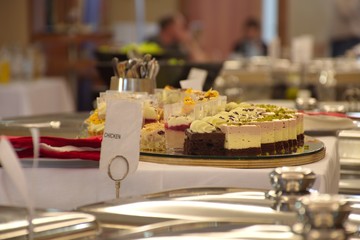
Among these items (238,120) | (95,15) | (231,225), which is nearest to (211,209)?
(231,225)

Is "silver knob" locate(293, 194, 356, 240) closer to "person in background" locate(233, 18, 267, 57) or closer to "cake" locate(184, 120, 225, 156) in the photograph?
"cake" locate(184, 120, 225, 156)

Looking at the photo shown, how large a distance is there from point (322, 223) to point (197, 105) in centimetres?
111

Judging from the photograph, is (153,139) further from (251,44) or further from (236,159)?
(251,44)

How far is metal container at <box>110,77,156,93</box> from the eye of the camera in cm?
254

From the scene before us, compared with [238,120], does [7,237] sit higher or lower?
lower

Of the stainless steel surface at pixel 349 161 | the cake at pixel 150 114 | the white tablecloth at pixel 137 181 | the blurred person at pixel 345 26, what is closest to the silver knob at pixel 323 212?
the white tablecloth at pixel 137 181

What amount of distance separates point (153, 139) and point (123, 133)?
0.86 ft

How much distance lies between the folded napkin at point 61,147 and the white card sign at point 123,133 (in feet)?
0.44

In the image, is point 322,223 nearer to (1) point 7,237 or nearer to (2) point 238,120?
(1) point 7,237

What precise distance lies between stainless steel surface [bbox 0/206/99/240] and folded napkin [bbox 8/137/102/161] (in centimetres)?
58

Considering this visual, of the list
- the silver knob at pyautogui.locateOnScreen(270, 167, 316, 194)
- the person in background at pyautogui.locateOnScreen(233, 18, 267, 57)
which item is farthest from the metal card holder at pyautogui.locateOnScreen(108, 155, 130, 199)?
the person in background at pyautogui.locateOnScreen(233, 18, 267, 57)

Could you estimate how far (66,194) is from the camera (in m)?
1.98

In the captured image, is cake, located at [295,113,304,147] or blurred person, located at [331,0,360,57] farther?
blurred person, located at [331,0,360,57]

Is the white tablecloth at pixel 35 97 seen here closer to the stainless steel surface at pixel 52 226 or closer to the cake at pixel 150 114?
the cake at pixel 150 114
